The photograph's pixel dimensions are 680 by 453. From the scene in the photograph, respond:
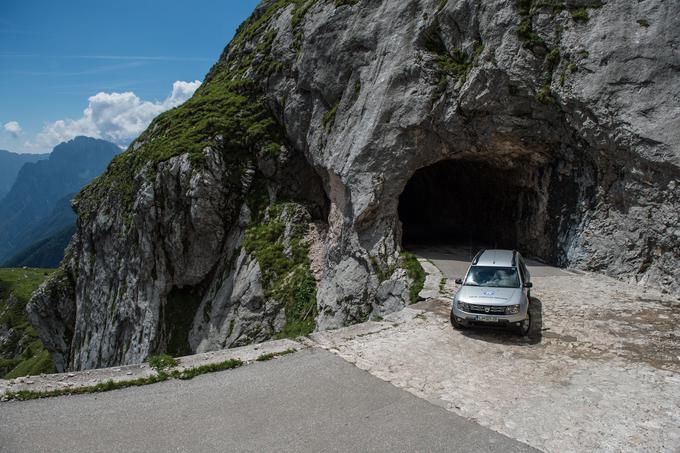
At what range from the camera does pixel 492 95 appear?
2208 cm

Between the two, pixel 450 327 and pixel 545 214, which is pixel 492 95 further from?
pixel 450 327

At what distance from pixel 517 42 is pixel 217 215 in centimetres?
Result: 2225

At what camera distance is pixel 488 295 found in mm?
13836

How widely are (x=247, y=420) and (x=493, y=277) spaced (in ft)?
32.5

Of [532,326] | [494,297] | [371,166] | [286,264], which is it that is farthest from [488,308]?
Result: [286,264]

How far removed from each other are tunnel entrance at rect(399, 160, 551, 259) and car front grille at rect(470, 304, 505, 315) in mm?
12799

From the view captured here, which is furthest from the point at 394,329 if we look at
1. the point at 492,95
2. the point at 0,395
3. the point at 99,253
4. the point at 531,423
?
the point at 99,253

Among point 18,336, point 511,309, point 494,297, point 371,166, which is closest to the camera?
point 511,309

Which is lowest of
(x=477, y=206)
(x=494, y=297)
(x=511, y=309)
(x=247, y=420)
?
(x=247, y=420)

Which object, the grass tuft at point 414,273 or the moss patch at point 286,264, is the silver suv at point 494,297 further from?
the moss patch at point 286,264

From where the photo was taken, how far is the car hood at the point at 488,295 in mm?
13383

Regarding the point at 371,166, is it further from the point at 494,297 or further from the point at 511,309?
the point at 511,309

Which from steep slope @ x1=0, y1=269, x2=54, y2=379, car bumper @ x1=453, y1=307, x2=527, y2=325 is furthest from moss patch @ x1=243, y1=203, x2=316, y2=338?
steep slope @ x1=0, y1=269, x2=54, y2=379

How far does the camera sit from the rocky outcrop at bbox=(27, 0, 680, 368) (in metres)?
18.7
